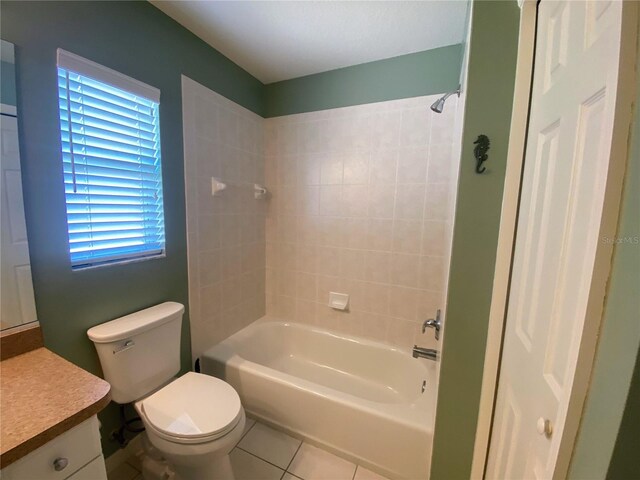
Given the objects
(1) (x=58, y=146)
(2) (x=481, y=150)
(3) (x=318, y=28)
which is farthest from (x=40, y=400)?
(3) (x=318, y=28)

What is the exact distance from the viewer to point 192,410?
3.92 feet

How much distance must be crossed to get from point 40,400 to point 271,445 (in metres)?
1.22

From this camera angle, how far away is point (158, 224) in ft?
4.84

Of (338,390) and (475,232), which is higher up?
(475,232)

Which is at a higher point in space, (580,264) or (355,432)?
(580,264)

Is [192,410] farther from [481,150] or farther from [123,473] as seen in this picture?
[481,150]

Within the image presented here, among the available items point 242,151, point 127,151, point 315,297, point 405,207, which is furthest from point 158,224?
point 405,207

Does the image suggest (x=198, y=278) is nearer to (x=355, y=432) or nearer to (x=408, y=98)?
(x=355, y=432)

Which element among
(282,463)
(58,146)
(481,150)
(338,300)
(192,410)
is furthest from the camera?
(338,300)

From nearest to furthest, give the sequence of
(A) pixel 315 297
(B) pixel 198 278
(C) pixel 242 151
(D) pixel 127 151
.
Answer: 1. (D) pixel 127 151
2. (B) pixel 198 278
3. (C) pixel 242 151
4. (A) pixel 315 297

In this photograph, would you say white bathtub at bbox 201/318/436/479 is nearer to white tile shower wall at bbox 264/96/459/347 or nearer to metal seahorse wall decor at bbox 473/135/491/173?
white tile shower wall at bbox 264/96/459/347

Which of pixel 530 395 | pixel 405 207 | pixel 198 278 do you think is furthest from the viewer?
pixel 405 207

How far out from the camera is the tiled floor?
1.37 metres

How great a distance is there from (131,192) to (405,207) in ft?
5.41
